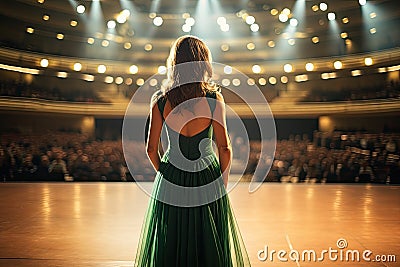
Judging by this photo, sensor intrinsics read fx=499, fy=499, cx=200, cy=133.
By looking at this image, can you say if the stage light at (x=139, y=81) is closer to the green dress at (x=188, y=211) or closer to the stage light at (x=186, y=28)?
the stage light at (x=186, y=28)

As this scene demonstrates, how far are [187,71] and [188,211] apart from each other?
2.91 feet

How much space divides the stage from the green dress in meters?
1.47

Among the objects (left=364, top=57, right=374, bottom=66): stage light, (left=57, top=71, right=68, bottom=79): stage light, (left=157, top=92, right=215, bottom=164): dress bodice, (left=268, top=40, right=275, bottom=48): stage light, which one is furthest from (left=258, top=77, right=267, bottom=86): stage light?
(left=157, top=92, right=215, bottom=164): dress bodice

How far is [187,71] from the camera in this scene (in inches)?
111

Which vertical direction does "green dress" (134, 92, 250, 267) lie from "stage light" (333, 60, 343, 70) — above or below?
below

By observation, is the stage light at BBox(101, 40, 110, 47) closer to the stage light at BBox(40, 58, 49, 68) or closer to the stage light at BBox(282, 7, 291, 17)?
the stage light at BBox(40, 58, 49, 68)

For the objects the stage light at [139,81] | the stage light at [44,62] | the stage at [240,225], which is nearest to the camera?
the stage at [240,225]

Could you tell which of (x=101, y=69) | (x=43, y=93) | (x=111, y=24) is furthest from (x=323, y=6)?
(x=43, y=93)

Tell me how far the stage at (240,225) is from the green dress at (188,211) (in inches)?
57.7

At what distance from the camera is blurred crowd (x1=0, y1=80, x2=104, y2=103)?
1933cm

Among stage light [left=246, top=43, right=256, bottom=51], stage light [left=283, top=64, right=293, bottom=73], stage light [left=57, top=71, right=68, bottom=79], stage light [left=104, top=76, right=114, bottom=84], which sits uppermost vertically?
stage light [left=246, top=43, right=256, bottom=51]

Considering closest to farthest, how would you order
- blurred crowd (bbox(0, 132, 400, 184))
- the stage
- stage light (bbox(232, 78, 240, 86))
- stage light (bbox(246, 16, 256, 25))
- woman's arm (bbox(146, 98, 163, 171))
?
woman's arm (bbox(146, 98, 163, 171)) → the stage → blurred crowd (bbox(0, 132, 400, 184)) → stage light (bbox(246, 16, 256, 25)) → stage light (bbox(232, 78, 240, 86))

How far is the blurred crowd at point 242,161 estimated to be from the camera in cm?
1437

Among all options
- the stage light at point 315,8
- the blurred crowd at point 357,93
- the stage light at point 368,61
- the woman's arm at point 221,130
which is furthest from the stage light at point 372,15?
the woman's arm at point 221,130
